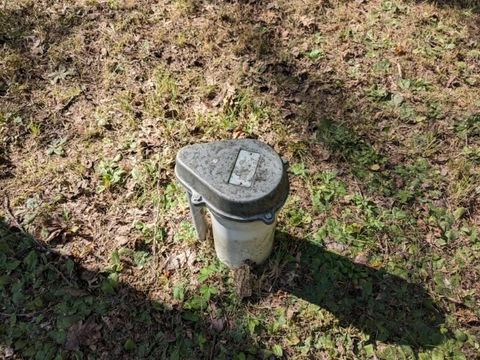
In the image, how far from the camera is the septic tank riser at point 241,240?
2443 mm

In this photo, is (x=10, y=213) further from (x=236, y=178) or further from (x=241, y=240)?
(x=236, y=178)

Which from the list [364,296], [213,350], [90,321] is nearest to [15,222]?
[90,321]

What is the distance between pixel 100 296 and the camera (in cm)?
292

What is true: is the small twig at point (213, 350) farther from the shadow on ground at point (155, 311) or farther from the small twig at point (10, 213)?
the small twig at point (10, 213)

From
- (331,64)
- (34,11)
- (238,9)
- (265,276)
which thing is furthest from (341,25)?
(34,11)

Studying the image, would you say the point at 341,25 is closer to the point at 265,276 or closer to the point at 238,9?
the point at 238,9

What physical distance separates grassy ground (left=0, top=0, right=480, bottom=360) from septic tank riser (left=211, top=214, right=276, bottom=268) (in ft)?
0.57

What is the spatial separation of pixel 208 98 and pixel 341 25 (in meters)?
1.75

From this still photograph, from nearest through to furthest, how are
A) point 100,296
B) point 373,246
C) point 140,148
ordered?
point 100,296 < point 373,246 < point 140,148

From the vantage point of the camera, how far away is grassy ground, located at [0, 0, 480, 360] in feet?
9.20

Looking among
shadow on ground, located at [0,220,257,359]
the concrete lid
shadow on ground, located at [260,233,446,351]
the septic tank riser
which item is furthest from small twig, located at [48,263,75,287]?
shadow on ground, located at [260,233,446,351]

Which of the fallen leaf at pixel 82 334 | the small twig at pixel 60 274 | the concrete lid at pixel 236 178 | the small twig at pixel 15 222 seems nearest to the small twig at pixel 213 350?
the fallen leaf at pixel 82 334

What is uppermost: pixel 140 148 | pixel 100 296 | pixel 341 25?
pixel 341 25

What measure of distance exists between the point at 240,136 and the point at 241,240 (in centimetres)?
135
